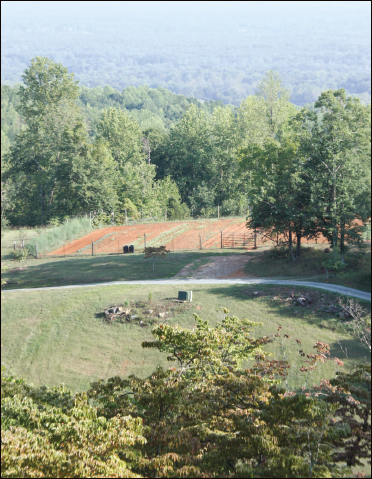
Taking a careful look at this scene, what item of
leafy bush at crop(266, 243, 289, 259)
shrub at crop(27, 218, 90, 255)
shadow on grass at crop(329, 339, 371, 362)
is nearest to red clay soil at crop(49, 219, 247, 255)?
shrub at crop(27, 218, 90, 255)

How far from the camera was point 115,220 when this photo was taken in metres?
47.2

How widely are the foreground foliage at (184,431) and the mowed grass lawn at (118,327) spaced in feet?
18.9

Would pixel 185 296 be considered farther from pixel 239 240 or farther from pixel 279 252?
pixel 239 240

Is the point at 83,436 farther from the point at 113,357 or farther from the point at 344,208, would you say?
the point at 344,208

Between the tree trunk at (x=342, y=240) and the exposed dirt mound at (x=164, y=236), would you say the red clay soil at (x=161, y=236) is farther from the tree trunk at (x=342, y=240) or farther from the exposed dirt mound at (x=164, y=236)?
the tree trunk at (x=342, y=240)

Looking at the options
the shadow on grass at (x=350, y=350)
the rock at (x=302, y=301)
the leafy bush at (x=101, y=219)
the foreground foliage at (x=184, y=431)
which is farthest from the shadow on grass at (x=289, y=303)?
the leafy bush at (x=101, y=219)

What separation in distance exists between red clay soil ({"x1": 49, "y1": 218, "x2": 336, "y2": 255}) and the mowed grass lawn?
39.0 feet

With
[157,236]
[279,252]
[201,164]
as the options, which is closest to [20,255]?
[157,236]

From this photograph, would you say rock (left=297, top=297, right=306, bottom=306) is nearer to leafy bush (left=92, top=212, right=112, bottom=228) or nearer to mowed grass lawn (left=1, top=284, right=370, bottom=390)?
mowed grass lawn (left=1, top=284, right=370, bottom=390)

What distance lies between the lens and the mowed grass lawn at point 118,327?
58.5 ft

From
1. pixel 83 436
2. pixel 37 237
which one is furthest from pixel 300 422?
pixel 37 237

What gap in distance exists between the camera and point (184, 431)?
9719 millimetres

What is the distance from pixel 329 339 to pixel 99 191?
112 ft

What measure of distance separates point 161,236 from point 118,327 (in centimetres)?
2037
